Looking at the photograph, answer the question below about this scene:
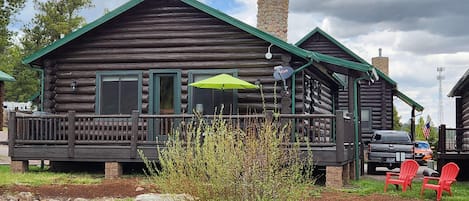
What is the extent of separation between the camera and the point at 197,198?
802cm

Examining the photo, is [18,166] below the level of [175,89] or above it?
below

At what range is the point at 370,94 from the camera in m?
31.6

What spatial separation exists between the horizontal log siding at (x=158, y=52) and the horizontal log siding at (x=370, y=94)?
1422 cm

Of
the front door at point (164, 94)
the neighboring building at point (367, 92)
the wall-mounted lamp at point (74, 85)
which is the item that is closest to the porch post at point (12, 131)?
the wall-mounted lamp at point (74, 85)

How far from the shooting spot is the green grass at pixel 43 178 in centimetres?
1409

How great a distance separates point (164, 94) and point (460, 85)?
36.7ft

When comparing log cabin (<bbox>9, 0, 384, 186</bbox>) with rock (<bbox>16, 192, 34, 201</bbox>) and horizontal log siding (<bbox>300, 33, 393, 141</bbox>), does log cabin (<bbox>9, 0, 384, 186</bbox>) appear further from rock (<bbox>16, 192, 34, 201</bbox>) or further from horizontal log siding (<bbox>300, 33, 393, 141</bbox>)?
horizontal log siding (<bbox>300, 33, 393, 141</bbox>)

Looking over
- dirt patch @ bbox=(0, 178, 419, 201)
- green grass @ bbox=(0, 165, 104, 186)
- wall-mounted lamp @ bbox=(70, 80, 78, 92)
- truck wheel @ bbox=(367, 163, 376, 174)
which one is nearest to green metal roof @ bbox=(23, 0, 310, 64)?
Answer: wall-mounted lamp @ bbox=(70, 80, 78, 92)

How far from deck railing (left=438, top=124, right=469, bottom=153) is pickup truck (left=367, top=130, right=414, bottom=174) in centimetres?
130

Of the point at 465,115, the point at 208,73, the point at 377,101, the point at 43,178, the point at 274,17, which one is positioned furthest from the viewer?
the point at 377,101

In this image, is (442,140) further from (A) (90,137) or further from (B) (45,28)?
(B) (45,28)

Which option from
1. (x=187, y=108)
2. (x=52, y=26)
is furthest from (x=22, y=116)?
(x=52, y=26)

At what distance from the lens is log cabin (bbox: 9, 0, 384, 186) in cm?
1589

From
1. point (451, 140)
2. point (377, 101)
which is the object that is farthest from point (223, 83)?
point (377, 101)
